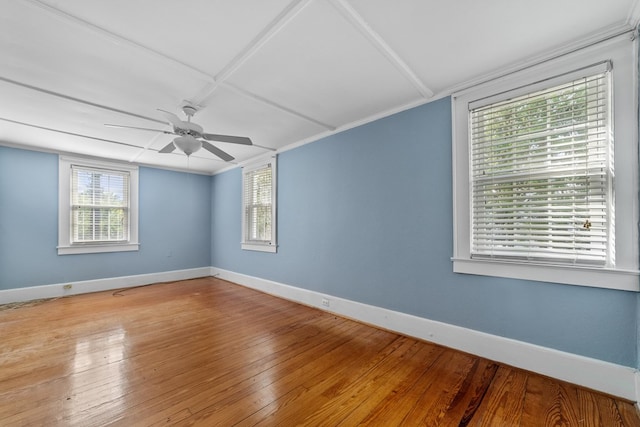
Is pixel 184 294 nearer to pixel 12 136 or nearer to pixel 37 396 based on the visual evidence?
pixel 37 396

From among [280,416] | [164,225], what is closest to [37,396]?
[280,416]

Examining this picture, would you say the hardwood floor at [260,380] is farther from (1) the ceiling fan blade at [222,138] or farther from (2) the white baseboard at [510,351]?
(1) the ceiling fan blade at [222,138]

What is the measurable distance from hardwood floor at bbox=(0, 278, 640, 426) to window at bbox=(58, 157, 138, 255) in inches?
67.7

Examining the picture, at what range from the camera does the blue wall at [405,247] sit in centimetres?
193

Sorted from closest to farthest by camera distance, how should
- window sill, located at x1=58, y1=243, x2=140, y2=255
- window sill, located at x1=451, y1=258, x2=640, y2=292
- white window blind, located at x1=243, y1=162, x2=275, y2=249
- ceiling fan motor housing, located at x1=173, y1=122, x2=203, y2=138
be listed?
window sill, located at x1=451, y1=258, x2=640, y2=292
ceiling fan motor housing, located at x1=173, y1=122, x2=203, y2=138
window sill, located at x1=58, y1=243, x2=140, y2=255
white window blind, located at x1=243, y1=162, x2=275, y2=249

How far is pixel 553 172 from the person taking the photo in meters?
2.03

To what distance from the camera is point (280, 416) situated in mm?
1620

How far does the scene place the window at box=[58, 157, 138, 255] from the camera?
14.7ft

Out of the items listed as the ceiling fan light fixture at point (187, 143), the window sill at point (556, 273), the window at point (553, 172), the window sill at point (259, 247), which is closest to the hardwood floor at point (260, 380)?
the window sill at point (556, 273)

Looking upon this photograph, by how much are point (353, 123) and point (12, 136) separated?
4905mm

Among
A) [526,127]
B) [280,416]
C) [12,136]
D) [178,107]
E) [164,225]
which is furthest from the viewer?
[164,225]

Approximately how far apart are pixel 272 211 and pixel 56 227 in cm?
370

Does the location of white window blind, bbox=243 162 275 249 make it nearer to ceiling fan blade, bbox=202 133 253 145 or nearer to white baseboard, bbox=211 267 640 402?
ceiling fan blade, bbox=202 133 253 145

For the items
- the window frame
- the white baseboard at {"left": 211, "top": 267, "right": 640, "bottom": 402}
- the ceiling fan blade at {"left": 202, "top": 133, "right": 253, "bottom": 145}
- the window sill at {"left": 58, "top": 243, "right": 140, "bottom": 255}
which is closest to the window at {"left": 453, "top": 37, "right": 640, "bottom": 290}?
the white baseboard at {"left": 211, "top": 267, "right": 640, "bottom": 402}
